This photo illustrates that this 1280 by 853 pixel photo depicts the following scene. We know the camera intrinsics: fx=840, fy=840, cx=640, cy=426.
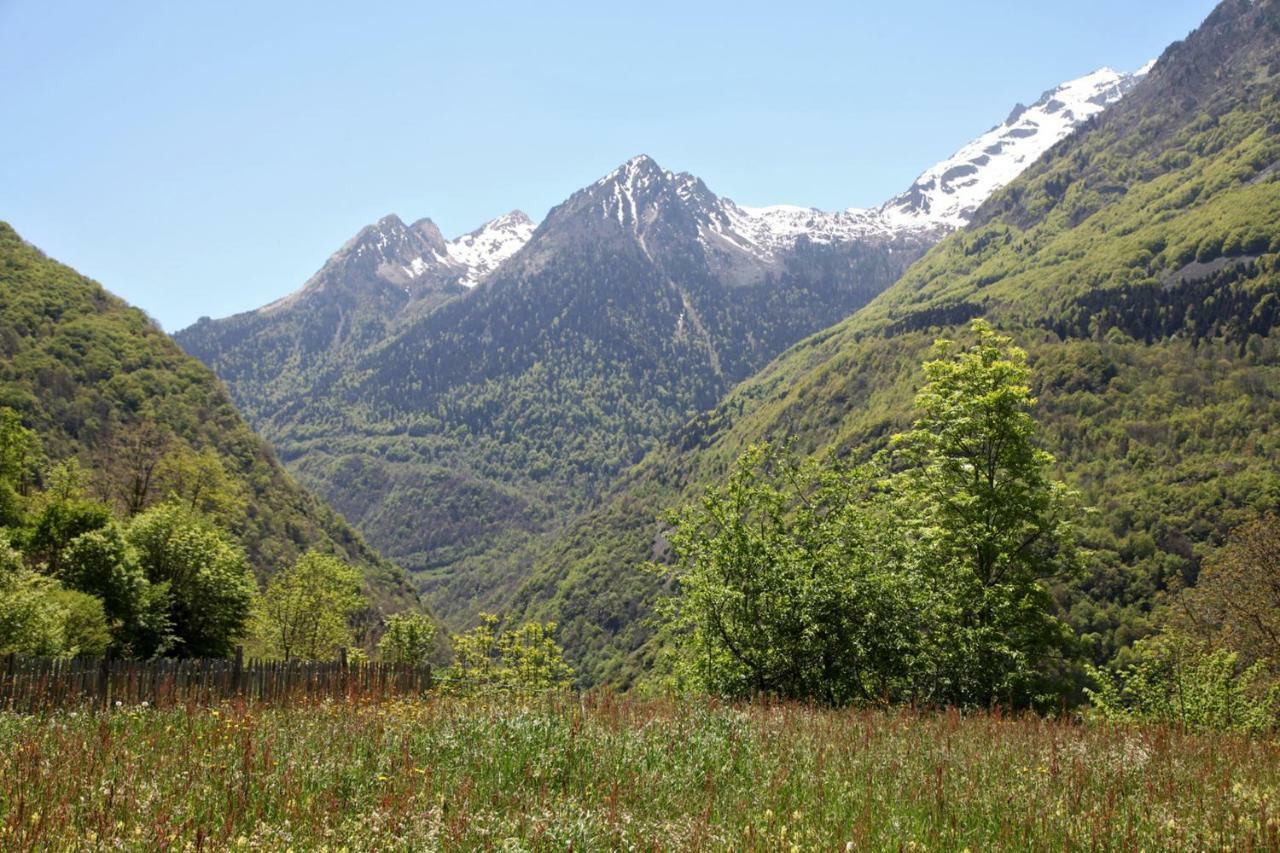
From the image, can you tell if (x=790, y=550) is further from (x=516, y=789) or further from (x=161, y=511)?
(x=161, y=511)

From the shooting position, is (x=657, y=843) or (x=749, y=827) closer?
(x=657, y=843)

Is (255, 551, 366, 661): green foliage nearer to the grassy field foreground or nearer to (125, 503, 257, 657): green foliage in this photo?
(125, 503, 257, 657): green foliage

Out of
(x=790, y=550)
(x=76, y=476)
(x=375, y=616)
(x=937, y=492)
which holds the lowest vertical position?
(x=375, y=616)

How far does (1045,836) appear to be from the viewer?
20.3 feet

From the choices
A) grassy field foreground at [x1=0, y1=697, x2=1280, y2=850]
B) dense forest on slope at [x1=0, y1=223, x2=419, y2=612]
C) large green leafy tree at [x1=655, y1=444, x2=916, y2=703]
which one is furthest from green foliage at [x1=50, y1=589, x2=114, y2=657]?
dense forest on slope at [x1=0, y1=223, x2=419, y2=612]

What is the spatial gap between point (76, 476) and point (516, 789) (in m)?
73.0

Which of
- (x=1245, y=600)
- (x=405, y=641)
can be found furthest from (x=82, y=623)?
(x=1245, y=600)

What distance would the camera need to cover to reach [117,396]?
149 metres

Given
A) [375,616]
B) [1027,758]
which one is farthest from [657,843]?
[375,616]

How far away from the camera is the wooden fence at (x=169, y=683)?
12.5 metres

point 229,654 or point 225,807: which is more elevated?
point 225,807

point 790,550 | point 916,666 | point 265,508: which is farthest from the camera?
point 265,508

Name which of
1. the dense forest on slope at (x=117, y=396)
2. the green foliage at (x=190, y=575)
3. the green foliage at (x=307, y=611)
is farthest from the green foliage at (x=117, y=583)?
the dense forest on slope at (x=117, y=396)

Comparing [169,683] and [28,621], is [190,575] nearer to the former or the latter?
[28,621]
